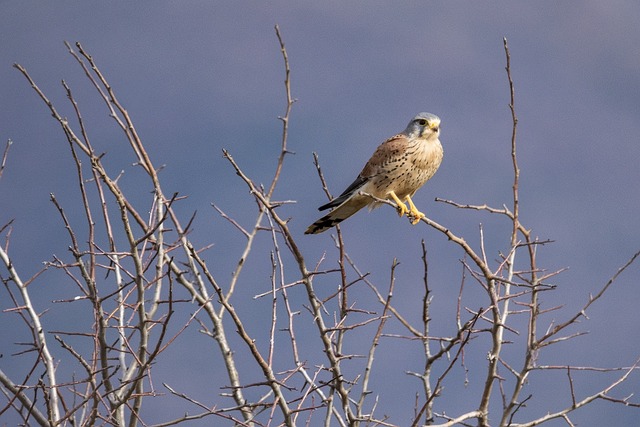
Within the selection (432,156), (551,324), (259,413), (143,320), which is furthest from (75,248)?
(432,156)

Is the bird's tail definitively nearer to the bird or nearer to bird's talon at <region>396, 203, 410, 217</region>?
the bird

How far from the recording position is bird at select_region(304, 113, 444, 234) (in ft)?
16.4

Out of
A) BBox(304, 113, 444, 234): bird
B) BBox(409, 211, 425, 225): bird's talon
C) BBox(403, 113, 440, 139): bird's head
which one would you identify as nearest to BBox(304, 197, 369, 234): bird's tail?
BBox(304, 113, 444, 234): bird

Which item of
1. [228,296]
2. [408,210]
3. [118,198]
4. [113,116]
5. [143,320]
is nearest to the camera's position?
[143,320]

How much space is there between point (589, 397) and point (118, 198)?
7.22 ft

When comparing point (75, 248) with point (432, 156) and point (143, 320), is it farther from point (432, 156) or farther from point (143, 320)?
point (432, 156)

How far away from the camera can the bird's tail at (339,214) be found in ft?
15.7

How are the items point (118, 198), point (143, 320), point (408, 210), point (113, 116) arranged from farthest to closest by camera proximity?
1. point (408, 210)
2. point (113, 116)
3. point (118, 198)
4. point (143, 320)

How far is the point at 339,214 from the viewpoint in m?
4.96

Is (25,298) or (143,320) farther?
(25,298)

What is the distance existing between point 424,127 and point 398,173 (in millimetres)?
469

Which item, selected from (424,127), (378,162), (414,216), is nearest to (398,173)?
(378,162)

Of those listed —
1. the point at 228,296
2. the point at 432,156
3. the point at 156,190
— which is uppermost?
the point at 432,156

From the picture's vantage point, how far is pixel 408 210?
4953 millimetres
